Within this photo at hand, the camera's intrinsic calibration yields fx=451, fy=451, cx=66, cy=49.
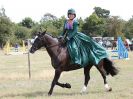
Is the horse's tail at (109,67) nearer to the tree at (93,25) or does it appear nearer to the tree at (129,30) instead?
the tree at (129,30)

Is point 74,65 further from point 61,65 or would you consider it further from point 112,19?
point 112,19

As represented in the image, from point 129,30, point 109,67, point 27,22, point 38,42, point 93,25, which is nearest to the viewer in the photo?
point 38,42

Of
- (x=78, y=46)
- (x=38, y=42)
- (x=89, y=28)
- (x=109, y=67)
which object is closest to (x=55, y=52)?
(x=38, y=42)

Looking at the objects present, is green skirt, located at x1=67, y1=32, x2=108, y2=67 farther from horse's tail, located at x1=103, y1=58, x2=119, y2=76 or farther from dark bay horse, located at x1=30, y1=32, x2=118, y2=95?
horse's tail, located at x1=103, y1=58, x2=119, y2=76

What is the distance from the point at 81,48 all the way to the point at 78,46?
12 centimetres

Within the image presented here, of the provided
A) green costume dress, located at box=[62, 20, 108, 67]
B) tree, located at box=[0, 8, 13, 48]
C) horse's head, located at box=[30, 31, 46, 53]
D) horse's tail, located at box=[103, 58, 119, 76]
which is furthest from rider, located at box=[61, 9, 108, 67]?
tree, located at box=[0, 8, 13, 48]

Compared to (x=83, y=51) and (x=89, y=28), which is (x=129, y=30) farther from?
(x=83, y=51)

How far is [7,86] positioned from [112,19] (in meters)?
75.9

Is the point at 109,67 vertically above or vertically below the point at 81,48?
below

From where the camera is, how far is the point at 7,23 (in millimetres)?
94625

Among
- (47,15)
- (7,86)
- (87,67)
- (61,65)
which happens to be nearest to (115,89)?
(87,67)

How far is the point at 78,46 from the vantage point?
12789 mm

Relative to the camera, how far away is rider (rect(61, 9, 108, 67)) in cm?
1261

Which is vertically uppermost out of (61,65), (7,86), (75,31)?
(75,31)
